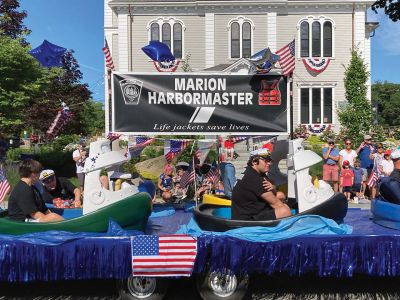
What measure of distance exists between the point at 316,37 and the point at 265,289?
21099 mm

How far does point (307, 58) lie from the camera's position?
23.9 m

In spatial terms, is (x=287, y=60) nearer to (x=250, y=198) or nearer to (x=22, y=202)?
(x=250, y=198)

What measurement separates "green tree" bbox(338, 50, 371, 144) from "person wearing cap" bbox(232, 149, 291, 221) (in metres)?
17.4

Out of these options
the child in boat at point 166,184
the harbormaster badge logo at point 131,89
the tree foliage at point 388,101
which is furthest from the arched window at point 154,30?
the tree foliage at point 388,101

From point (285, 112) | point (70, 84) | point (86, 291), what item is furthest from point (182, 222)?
point (70, 84)

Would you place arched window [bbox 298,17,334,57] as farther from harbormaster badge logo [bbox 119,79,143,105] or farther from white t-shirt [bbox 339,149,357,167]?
harbormaster badge logo [bbox 119,79,143,105]

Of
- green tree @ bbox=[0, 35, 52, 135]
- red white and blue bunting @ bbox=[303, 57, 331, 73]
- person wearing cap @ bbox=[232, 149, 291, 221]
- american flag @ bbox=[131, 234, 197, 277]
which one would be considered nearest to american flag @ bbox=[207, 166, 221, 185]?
person wearing cap @ bbox=[232, 149, 291, 221]

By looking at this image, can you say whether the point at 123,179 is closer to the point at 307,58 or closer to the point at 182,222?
the point at 182,222

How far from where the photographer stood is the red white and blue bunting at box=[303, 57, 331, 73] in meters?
23.8

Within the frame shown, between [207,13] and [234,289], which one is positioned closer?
[234,289]

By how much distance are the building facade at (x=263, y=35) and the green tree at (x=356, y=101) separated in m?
0.74

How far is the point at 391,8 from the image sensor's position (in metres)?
20.1

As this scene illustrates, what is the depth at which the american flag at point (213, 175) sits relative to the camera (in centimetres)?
1004

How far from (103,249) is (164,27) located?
68.8 ft
